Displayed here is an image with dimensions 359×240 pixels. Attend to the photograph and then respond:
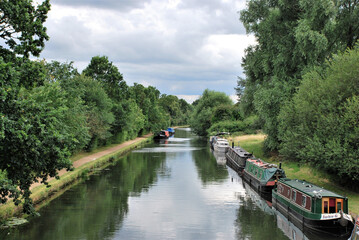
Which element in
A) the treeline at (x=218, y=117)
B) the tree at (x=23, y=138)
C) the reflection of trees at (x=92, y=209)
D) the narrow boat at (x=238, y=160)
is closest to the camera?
the tree at (x=23, y=138)

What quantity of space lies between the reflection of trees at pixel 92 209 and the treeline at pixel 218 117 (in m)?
28.8

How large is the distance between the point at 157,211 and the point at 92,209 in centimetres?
394

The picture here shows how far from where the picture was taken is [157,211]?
2061 centimetres

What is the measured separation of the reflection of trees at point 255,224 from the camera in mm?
16861

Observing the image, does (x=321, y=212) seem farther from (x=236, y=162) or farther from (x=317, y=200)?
(x=236, y=162)

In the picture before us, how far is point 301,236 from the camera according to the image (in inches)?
658

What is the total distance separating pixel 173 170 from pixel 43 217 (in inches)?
733

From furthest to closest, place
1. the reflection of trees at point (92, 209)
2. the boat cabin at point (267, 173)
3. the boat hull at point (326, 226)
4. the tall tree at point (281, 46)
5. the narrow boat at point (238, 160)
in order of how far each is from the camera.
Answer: the narrow boat at point (238, 160) → the tall tree at point (281, 46) → the boat cabin at point (267, 173) → the reflection of trees at point (92, 209) → the boat hull at point (326, 226)

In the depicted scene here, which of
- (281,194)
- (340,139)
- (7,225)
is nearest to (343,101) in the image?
(340,139)

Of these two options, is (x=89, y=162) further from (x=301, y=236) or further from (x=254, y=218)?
(x=301, y=236)

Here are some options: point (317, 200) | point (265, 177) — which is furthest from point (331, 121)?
point (265, 177)

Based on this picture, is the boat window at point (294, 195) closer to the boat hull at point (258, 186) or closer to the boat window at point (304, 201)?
the boat window at point (304, 201)

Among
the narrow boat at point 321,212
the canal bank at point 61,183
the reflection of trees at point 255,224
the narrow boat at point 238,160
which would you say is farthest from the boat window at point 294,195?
the narrow boat at point 238,160

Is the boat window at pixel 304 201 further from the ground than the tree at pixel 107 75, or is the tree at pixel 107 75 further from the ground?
the tree at pixel 107 75
